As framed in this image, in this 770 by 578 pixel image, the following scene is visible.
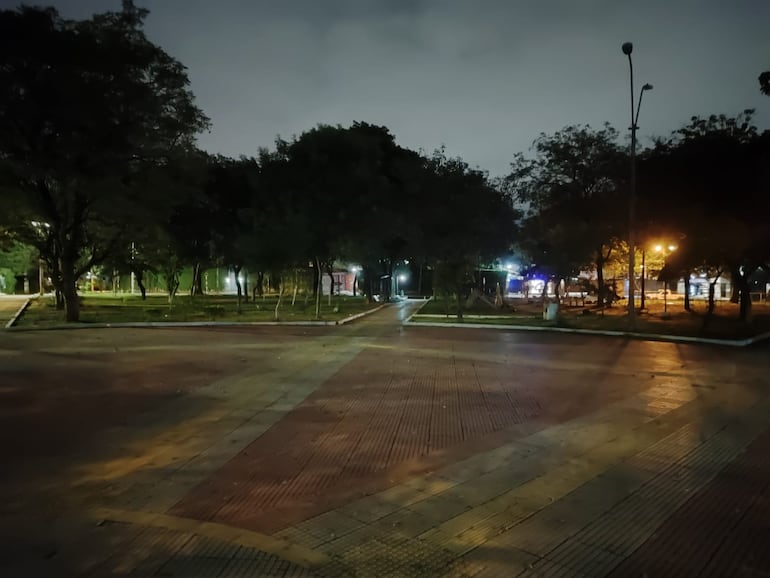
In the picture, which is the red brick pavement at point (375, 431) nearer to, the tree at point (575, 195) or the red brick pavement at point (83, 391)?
the red brick pavement at point (83, 391)

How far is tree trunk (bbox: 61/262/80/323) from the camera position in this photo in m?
28.2

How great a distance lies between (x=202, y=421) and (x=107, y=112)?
2112cm

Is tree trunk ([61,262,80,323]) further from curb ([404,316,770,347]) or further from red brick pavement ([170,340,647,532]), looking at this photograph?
red brick pavement ([170,340,647,532])

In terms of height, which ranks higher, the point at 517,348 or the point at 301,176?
the point at 301,176

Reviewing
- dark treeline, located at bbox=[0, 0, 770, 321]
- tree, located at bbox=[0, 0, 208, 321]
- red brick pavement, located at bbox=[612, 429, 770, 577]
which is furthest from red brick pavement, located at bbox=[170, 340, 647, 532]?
tree, located at bbox=[0, 0, 208, 321]

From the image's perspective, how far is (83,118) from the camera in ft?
80.4

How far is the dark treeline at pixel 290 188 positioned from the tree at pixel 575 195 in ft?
0.34

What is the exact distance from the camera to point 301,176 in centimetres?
3769

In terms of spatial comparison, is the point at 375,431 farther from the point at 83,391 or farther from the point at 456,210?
the point at 456,210

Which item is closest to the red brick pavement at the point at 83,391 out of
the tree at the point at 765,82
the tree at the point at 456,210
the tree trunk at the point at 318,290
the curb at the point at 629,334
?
the curb at the point at 629,334

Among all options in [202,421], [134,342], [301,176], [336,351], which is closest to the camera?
[202,421]

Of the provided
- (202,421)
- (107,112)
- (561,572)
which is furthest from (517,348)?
(107,112)

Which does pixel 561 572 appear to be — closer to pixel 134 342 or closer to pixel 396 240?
pixel 134 342

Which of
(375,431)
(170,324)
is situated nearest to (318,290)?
(170,324)
